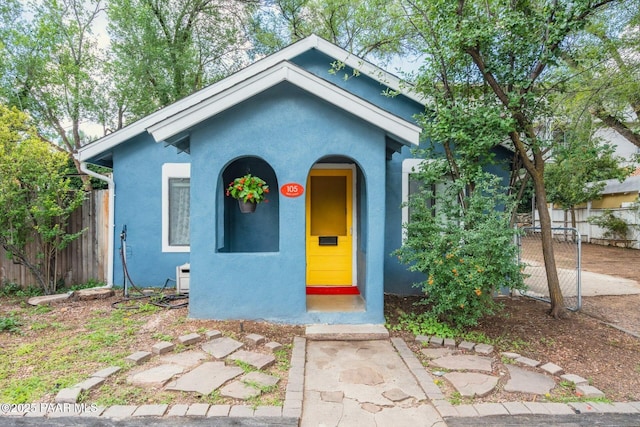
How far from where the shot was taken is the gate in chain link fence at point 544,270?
5770mm

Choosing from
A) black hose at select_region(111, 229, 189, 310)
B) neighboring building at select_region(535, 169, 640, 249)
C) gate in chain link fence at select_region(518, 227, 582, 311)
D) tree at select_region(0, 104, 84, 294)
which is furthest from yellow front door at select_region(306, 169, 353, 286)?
neighboring building at select_region(535, 169, 640, 249)

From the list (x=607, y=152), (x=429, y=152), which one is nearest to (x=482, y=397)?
(x=429, y=152)

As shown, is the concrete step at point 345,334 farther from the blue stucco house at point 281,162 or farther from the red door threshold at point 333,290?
the red door threshold at point 333,290

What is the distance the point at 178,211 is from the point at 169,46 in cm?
931

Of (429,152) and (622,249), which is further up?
(429,152)

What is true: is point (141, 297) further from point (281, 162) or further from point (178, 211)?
point (281, 162)

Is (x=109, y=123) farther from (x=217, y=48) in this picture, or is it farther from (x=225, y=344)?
(x=225, y=344)

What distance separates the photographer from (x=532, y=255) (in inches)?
456

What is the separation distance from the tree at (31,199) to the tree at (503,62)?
685 cm

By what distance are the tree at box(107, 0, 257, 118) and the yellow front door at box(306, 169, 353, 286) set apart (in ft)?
31.0

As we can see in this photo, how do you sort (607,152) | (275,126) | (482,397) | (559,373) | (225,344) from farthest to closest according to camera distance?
1. (607,152)
2. (275,126)
3. (225,344)
4. (559,373)
5. (482,397)

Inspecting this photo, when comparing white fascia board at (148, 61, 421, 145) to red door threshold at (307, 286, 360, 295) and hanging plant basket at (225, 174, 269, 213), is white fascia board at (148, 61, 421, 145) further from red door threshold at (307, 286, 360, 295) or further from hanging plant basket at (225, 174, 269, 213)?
red door threshold at (307, 286, 360, 295)

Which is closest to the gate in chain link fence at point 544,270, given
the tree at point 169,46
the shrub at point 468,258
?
the shrub at point 468,258

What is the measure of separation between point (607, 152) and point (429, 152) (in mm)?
2780
